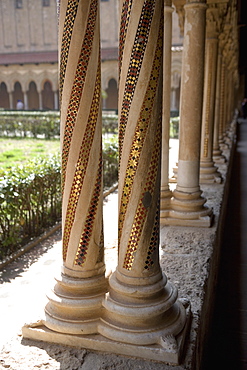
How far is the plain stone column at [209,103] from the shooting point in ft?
19.2

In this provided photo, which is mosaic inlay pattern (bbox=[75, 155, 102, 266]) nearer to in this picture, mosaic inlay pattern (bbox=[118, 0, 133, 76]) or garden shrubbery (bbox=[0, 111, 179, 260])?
mosaic inlay pattern (bbox=[118, 0, 133, 76])

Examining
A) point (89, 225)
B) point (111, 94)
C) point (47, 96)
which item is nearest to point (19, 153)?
point (89, 225)

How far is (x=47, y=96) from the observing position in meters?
33.8

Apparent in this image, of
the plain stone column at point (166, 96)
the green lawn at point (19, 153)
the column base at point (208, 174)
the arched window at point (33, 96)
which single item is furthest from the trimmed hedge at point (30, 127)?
the arched window at point (33, 96)

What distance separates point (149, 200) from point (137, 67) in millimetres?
639

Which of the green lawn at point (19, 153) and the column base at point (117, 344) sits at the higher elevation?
the column base at point (117, 344)

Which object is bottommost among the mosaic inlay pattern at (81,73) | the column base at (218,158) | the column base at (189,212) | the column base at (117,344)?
the column base at (117,344)

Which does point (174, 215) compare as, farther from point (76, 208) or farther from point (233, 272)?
point (76, 208)

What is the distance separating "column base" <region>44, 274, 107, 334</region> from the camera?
205 cm

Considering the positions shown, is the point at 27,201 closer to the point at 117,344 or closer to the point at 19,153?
the point at 117,344

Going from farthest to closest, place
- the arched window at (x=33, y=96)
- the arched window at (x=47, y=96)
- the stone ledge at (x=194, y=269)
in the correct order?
the arched window at (x=33, y=96), the arched window at (x=47, y=96), the stone ledge at (x=194, y=269)

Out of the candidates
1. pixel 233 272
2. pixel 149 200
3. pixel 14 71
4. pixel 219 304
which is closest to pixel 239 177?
pixel 233 272

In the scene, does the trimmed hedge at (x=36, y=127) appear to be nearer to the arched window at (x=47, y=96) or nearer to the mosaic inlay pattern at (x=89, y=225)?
the mosaic inlay pattern at (x=89, y=225)

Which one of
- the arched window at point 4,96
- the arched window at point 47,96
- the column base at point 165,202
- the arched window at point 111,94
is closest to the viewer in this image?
the column base at point 165,202
